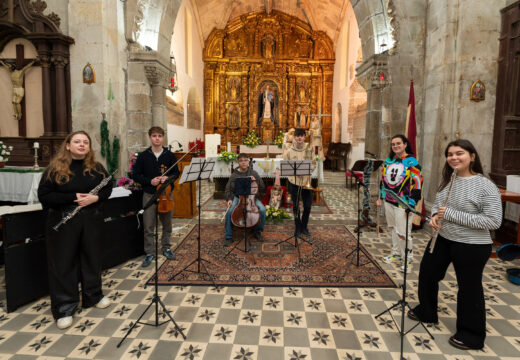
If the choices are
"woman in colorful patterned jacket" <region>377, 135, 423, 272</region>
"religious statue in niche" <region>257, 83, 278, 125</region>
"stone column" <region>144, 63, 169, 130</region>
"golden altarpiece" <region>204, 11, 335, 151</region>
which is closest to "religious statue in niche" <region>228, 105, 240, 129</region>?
"golden altarpiece" <region>204, 11, 335, 151</region>

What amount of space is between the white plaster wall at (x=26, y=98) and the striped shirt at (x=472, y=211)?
759 cm

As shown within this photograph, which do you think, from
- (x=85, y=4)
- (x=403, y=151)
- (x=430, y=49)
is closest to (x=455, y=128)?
(x=430, y=49)

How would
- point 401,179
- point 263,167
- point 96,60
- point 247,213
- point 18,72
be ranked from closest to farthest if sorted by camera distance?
point 401,179, point 247,213, point 96,60, point 18,72, point 263,167

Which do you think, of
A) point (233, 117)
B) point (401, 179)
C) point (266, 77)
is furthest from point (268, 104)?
point (401, 179)

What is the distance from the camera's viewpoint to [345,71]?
15281mm

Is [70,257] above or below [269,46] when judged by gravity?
below

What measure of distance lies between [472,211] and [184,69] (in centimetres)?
1351

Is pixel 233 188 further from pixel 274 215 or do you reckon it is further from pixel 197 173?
pixel 274 215

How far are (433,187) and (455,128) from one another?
1.19m

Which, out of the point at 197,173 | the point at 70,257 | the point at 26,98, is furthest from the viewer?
the point at 26,98

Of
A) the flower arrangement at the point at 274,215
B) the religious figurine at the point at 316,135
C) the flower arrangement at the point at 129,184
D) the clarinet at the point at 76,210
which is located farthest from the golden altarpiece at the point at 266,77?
the clarinet at the point at 76,210

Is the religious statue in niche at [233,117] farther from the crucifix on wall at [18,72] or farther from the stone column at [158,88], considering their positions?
the crucifix on wall at [18,72]

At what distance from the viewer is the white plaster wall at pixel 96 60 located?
238 inches

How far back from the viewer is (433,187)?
6.12m
